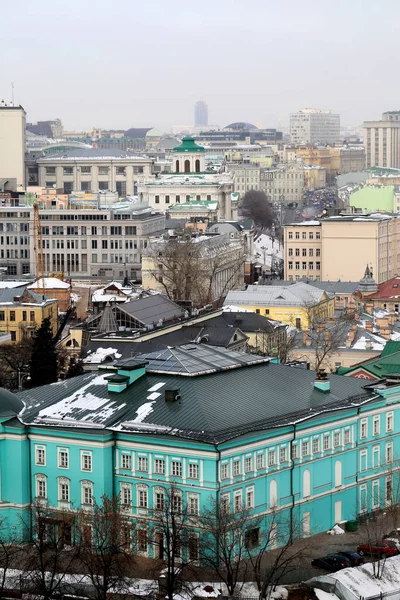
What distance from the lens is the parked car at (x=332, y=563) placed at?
36.5 metres

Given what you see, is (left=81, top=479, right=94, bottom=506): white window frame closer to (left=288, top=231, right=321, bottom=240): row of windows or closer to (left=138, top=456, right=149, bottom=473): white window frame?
(left=138, top=456, right=149, bottom=473): white window frame

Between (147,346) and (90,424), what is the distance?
1544cm

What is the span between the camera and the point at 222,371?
41438 millimetres

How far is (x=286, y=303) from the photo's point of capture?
233ft

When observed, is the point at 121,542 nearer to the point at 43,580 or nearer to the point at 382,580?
the point at 43,580

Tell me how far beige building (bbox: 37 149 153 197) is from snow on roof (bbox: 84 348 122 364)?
304ft

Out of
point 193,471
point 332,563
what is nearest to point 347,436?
point 332,563

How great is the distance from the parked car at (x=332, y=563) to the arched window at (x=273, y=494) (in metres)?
2.29

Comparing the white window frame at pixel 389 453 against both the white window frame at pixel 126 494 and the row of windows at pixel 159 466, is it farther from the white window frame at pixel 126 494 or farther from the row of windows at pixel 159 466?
the white window frame at pixel 126 494

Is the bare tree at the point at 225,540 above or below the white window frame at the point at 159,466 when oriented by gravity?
below

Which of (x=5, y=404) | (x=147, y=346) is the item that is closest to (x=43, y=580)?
(x=5, y=404)

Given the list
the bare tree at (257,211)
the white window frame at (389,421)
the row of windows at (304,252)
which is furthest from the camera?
the bare tree at (257,211)

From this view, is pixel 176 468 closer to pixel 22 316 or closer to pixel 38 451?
pixel 38 451

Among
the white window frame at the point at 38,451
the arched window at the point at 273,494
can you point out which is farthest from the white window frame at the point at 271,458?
the white window frame at the point at 38,451
